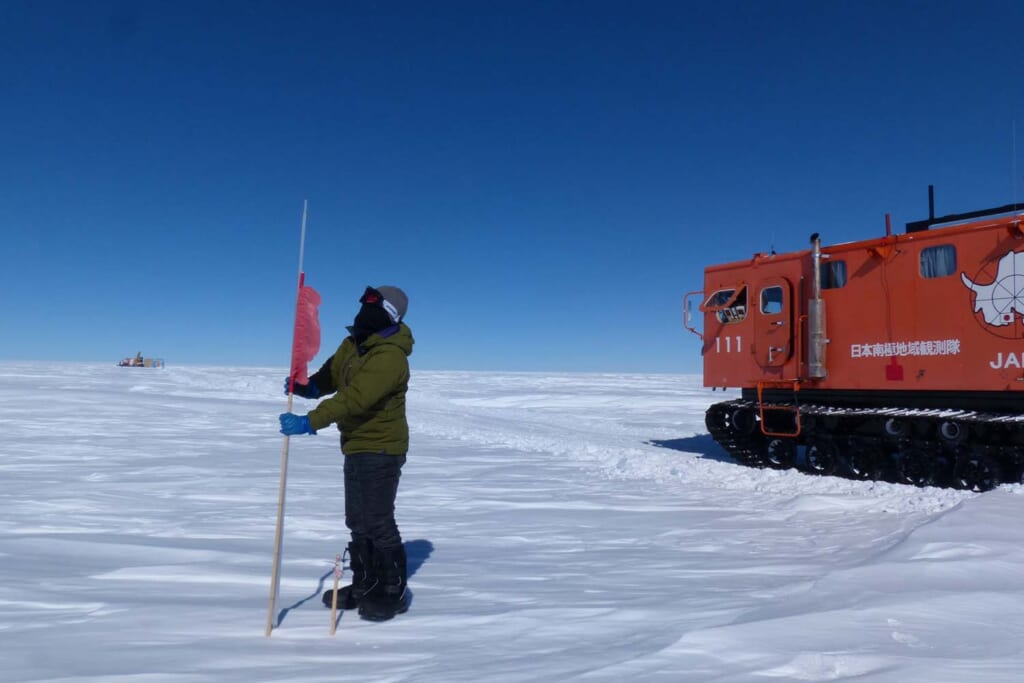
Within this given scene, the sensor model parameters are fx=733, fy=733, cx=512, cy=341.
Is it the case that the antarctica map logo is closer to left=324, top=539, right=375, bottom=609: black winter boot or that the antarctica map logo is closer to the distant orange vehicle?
the distant orange vehicle

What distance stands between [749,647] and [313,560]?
3.07 m

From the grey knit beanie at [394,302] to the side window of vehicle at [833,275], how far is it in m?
8.22

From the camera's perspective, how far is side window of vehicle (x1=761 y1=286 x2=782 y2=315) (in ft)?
36.2

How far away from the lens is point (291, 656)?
3191 millimetres

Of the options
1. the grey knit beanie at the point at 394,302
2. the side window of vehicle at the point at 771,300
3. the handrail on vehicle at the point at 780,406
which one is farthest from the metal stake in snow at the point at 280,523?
the side window of vehicle at the point at 771,300

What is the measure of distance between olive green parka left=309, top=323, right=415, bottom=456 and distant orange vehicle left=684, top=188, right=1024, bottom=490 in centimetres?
749

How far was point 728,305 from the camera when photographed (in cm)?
1166

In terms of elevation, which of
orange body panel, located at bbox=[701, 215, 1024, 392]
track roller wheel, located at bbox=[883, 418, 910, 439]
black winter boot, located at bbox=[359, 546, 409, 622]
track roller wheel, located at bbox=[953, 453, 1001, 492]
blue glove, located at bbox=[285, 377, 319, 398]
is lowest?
black winter boot, located at bbox=[359, 546, 409, 622]

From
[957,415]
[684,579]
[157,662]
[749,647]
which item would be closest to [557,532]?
[684,579]

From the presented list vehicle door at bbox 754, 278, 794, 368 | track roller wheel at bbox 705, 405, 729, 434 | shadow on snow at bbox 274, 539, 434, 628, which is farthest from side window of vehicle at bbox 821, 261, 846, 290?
shadow on snow at bbox 274, 539, 434, 628

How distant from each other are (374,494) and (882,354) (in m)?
8.24

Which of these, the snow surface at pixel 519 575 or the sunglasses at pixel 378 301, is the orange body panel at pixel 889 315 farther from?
the sunglasses at pixel 378 301

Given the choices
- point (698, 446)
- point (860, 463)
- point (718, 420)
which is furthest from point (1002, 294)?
point (698, 446)

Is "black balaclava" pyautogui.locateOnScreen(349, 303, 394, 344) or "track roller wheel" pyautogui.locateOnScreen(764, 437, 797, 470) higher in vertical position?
"black balaclava" pyautogui.locateOnScreen(349, 303, 394, 344)
